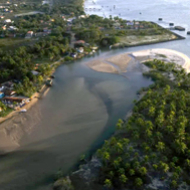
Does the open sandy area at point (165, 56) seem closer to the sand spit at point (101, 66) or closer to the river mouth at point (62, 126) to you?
the sand spit at point (101, 66)

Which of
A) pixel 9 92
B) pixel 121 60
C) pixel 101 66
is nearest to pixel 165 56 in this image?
pixel 121 60

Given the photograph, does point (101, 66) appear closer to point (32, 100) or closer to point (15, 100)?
point (32, 100)

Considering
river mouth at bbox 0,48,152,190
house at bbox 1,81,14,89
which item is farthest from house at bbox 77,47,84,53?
house at bbox 1,81,14,89

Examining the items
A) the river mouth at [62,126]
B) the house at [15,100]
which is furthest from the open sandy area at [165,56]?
the house at [15,100]

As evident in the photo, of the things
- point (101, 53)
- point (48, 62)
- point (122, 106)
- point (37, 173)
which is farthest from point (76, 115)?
point (101, 53)

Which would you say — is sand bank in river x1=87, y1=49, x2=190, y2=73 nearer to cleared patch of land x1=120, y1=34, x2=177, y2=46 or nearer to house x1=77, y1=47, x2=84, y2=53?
house x1=77, y1=47, x2=84, y2=53

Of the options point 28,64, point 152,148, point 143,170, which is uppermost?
point 28,64

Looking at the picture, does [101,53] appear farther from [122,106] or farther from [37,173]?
[37,173]
